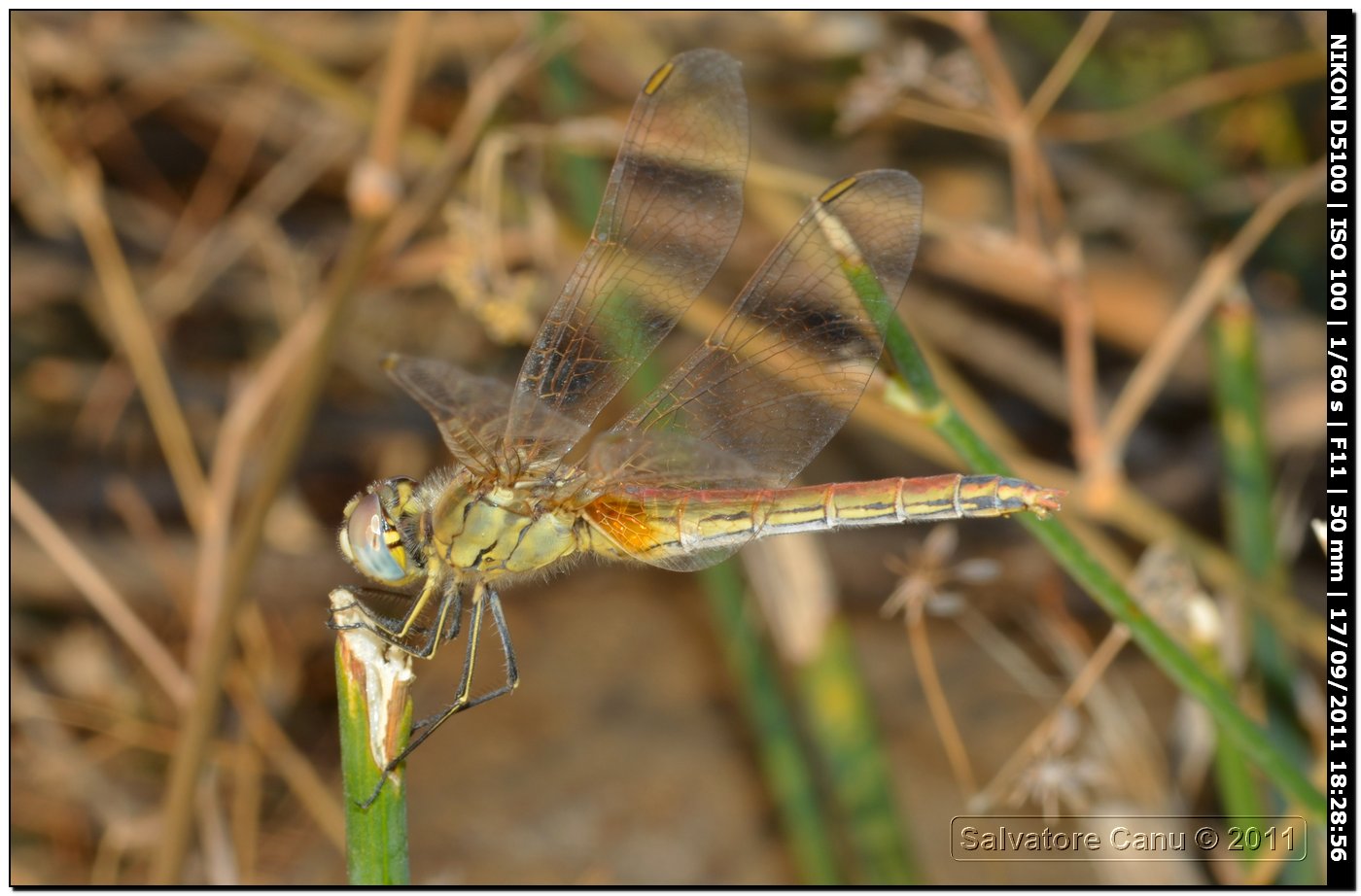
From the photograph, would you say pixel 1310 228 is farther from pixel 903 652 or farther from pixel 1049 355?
pixel 903 652

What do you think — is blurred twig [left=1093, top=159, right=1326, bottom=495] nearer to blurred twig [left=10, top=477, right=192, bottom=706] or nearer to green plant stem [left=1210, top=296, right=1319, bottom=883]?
green plant stem [left=1210, top=296, right=1319, bottom=883]

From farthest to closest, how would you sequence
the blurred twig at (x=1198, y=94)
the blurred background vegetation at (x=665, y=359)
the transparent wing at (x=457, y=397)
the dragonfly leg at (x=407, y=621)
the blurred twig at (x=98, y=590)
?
the blurred twig at (x=1198, y=94) → the blurred twig at (x=98, y=590) → the blurred background vegetation at (x=665, y=359) → the transparent wing at (x=457, y=397) → the dragonfly leg at (x=407, y=621)

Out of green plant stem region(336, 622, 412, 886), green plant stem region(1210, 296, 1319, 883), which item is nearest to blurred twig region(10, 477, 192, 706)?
green plant stem region(336, 622, 412, 886)

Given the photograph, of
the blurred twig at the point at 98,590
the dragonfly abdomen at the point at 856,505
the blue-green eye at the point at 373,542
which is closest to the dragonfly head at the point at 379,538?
the blue-green eye at the point at 373,542

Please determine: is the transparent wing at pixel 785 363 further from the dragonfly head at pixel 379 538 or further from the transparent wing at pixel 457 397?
the dragonfly head at pixel 379 538

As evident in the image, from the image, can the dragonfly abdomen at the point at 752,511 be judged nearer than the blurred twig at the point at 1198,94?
Yes

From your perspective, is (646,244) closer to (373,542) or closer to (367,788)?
(373,542)

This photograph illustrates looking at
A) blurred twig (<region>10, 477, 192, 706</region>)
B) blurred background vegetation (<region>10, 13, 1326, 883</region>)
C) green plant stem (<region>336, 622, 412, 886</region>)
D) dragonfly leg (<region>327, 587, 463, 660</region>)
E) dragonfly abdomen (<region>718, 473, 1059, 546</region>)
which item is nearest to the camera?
green plant stem (<region>336, 622, 412, 886</region>)
